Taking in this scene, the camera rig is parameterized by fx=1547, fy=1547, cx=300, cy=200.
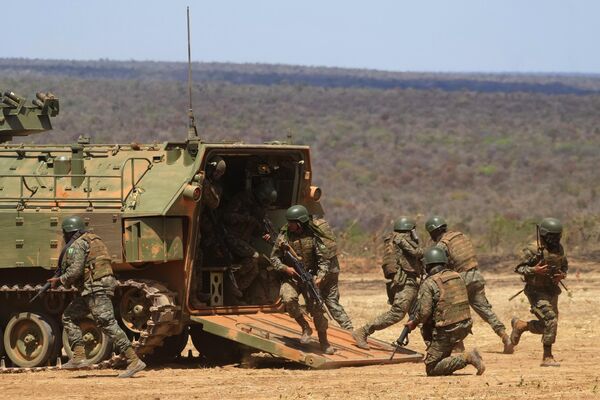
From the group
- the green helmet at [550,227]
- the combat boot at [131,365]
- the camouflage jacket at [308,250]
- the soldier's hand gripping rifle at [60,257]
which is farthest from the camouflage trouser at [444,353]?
the soldier's hand gripping rifle at [60,257]

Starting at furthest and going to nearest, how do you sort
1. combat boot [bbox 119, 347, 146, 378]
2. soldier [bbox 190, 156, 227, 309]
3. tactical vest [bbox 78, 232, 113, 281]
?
soldier [bbox 190, 156, 227, 309] < tactical vest [bbox 78, 232, 113, 281] < combat boot [bbox 119, 347, 146, 378]

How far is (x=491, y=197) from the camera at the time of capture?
51.6 m

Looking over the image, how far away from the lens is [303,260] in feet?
59.4

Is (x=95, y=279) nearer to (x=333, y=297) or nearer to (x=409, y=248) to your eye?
(x=333, y=297)

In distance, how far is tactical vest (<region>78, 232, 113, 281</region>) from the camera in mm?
17203

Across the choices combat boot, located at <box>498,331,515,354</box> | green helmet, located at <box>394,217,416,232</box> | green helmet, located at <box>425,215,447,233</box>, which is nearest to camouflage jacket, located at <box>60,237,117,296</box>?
green helmet, located at <box>394,217,416,232</box>

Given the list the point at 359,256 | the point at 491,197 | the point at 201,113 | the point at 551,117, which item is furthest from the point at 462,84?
the point at 359,256

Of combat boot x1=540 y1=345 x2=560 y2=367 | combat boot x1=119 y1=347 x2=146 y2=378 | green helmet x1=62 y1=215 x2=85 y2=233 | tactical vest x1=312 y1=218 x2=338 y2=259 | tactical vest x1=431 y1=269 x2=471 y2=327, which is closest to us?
tactical vest x1=431 y1=269 x2=471 y2=327

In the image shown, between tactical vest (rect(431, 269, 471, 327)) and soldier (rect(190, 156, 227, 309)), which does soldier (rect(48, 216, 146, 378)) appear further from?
tactical vest (rect(431, 269, 471, 327))

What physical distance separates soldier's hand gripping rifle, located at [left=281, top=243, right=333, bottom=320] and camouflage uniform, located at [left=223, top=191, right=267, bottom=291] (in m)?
1.51

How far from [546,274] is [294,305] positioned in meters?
2.98

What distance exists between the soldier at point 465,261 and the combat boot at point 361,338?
4.72 ft

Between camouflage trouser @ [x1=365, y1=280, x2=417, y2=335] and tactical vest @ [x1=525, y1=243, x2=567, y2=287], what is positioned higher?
tactical vest @ [x1=525, y1=243, x2=567, y2=287]

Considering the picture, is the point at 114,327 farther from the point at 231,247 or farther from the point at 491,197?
the point at 491,197
